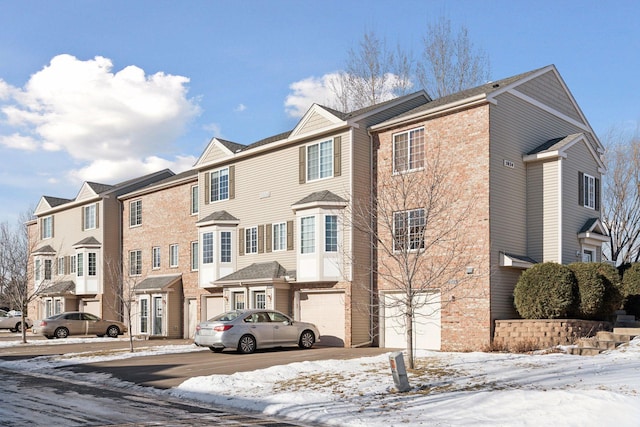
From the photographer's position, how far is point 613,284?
21.2m

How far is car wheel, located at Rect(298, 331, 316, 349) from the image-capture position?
2375 cm

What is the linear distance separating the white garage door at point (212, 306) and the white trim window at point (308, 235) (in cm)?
725

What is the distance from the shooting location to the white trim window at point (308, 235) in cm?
2566

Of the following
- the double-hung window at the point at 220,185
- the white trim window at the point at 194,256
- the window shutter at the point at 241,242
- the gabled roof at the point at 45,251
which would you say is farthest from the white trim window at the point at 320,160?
the gabled roof at the point at 45,251

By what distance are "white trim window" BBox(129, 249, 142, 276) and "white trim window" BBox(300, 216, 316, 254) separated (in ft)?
54.2

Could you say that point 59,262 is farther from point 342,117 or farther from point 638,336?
point 638,336

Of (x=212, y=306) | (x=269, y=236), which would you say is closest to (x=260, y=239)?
(x=269, y=236)

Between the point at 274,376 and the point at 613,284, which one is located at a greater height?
the point at 613,284

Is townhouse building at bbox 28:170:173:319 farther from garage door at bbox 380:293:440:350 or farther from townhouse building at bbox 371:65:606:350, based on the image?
townhouse building at bbox 371:65:606:350

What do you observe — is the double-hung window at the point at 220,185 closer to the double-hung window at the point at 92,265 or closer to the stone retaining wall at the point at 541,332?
the double-hung window at the point at 92,265

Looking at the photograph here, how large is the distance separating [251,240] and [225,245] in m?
1.53

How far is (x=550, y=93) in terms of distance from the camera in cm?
→ 2564

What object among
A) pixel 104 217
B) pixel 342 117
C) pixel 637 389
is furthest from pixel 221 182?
pixel 637 389

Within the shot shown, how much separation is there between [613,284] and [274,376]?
11382 mm
